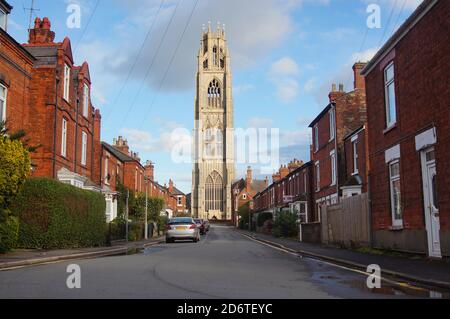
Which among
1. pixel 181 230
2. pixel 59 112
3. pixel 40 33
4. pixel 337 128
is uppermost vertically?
pixel 40 33

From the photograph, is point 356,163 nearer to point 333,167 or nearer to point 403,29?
point 333,167

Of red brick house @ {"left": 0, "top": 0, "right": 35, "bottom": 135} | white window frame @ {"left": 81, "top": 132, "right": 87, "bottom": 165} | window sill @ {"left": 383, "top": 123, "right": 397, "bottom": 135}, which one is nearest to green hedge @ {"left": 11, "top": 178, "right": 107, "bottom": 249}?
red brick house @ {"left": 0, "top": 0, "right": 35, "bottom": 135}

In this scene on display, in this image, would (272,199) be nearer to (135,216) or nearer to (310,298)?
(135,216)

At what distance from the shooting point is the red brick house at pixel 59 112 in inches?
983

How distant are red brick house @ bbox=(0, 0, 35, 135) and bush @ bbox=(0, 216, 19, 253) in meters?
5.08

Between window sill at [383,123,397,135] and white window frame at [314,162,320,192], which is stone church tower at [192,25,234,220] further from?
window sill at [383,123,397,135]

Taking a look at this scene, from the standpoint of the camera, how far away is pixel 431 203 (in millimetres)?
14289

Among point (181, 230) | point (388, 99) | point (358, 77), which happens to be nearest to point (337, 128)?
point (358, 77)

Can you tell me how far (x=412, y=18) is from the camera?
1523 centimetres

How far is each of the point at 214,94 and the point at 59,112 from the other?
107 m

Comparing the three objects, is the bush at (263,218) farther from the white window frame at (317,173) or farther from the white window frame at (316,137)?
the white window frame at (316,137)

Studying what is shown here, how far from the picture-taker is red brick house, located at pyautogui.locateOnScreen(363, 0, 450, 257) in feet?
44.3
